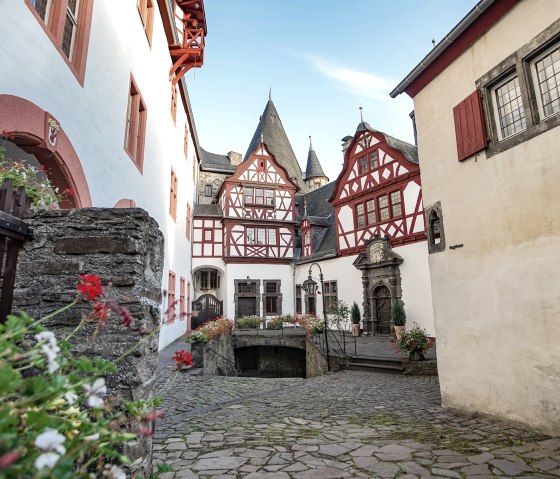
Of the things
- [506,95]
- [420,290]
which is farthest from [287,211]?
[506,95]

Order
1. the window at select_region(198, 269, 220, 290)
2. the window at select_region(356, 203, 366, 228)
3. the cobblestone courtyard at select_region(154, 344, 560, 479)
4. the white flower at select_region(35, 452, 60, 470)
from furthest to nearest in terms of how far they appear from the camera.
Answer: the window at select_region(198, 269, 220, 290)
the window at select_region(356, 203, 366, 228)
the cobblestone courtyard at select_region(154, 344, 560, 479)
the white flower at select_region(35, 452, 60, 470)

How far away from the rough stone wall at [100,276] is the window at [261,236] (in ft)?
63.9

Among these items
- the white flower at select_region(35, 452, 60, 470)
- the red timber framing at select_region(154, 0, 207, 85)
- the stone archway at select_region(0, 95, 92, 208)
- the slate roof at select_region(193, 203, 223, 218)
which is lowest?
the white flower at select_region(35, 452, 60, 470)

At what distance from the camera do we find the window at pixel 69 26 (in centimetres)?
454

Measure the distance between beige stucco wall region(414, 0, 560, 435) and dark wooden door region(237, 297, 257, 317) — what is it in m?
16.1

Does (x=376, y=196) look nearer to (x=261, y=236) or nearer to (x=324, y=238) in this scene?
(x=324, y=238)

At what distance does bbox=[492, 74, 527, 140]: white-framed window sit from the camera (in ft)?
16.6

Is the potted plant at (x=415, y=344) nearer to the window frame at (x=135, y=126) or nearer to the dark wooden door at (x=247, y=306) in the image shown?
the window frame at (x=135, y=126)

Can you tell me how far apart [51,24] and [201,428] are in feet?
17.8

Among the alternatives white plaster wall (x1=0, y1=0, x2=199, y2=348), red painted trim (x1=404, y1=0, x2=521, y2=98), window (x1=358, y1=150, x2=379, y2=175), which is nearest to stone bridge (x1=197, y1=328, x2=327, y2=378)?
white plaster wall (x1=0, y1=0, x2=199, y2=348)

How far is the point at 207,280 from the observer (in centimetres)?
2420

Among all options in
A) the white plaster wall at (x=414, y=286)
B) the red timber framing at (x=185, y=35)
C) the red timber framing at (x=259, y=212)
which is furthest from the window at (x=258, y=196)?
the red timber framing at (x=185, y=35)

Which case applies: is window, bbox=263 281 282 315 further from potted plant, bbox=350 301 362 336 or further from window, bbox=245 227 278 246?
potted plant, bbox=350 301 362 336

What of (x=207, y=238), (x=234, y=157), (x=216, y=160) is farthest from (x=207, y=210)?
(x=234, y=157)
